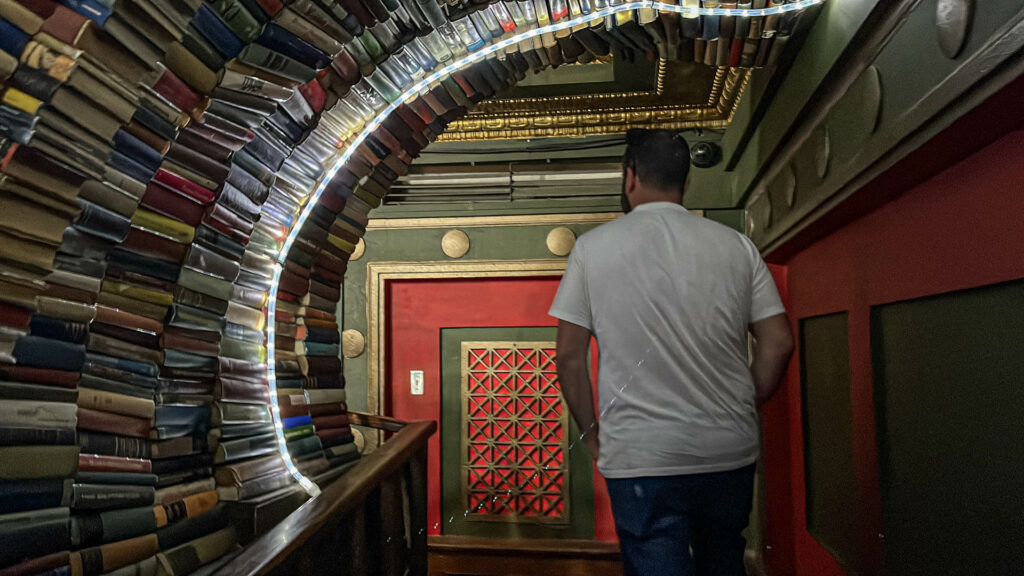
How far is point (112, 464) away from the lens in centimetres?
106

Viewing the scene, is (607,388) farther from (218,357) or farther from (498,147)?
(498,147)

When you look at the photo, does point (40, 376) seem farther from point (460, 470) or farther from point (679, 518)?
point (460, 470)

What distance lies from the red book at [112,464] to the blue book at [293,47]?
0.80 meters

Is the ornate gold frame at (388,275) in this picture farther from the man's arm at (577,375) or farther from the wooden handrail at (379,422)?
the man's arm at (577,375)

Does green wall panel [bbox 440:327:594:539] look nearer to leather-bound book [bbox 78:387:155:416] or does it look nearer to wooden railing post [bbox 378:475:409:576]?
wooden railing post [bbox 378:475:409:576]

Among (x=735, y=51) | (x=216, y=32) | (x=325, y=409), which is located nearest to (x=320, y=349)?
(x=325, y=409)

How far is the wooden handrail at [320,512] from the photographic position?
0.98m

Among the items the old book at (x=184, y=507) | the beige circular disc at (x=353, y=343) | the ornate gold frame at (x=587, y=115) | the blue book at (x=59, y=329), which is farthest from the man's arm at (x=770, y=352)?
the beige circular disc at (x=353, y=343)

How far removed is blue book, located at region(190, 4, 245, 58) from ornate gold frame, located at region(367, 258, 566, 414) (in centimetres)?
250

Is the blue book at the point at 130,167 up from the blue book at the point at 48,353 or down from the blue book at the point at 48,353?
up

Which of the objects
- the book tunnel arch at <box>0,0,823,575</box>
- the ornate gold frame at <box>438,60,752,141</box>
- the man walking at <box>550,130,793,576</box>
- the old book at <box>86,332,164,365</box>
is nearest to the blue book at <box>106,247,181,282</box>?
the book tunnel arch at <box>0,0,823,575</box>

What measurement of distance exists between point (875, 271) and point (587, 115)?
6.49 feet

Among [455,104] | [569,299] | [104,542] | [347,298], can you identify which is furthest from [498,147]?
[104,542]

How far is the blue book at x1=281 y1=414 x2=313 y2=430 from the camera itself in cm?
158
